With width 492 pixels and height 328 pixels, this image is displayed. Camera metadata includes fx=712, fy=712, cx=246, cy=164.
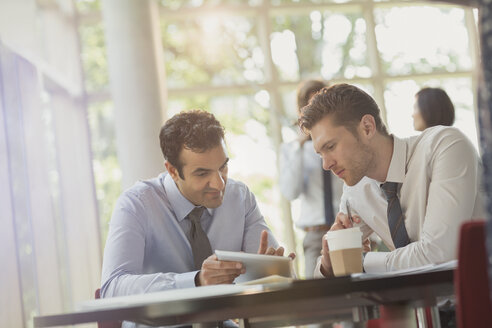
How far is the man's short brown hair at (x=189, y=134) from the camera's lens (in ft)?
7.92

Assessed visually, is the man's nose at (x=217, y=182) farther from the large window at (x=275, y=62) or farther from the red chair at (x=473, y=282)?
the large window at (x=275, y=62)

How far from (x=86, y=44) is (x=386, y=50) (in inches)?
104

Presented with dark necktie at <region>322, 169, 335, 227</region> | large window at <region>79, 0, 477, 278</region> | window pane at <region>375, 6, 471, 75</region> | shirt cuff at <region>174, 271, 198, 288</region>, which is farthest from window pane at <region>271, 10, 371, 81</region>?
shirt cuff at <region>174, 271, 198, 288</region>

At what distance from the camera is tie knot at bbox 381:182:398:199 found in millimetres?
2248

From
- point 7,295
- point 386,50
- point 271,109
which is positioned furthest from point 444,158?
point 386,50

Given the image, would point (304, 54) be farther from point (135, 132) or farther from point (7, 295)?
point (7, 295)

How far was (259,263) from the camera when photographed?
1.74 metres

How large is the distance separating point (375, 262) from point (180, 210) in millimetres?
742

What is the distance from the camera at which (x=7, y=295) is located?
13.0ft

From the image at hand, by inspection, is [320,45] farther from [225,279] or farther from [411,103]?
[225,279]

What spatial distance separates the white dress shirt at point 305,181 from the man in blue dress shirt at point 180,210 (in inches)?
66.3

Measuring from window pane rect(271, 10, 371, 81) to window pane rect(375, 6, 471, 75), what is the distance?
0.21 metres

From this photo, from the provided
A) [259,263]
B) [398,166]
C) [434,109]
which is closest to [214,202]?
[398,166]

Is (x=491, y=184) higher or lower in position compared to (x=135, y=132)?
lower
